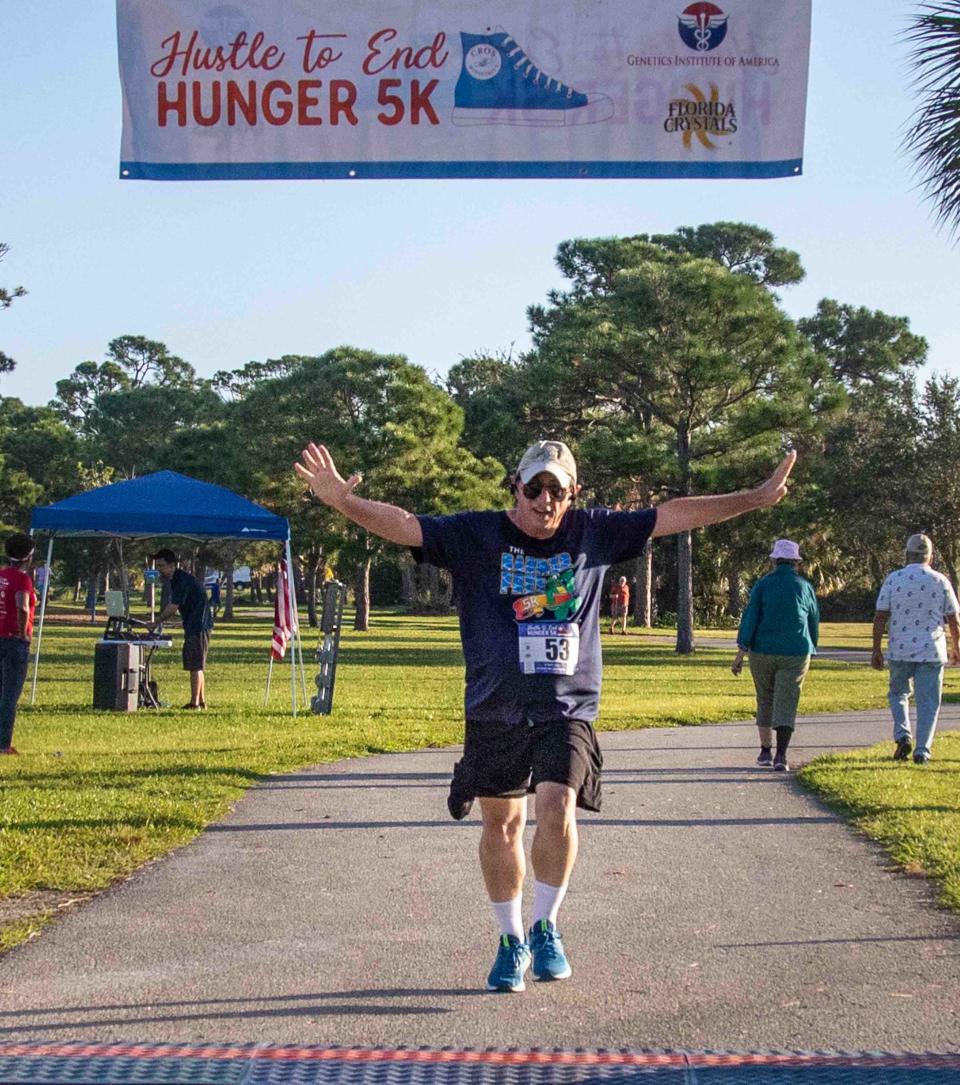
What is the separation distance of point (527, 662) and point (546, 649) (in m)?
0.08

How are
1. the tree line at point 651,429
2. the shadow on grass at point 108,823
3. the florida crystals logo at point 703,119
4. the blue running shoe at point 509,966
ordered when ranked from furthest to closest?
1. the tree line at point 651,429
2. the shadow on grass at point 108,823
3. the florida crystals logo at point 703,119
4. the blue running shoe at point 509,966

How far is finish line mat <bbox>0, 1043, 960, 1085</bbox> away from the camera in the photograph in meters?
4.19

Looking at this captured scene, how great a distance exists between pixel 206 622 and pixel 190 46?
10847 millimetres

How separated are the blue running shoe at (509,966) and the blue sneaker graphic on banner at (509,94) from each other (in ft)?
14.0

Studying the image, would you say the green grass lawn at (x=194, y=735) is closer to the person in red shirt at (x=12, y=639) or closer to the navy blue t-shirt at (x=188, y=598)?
the person in red shirt at (x=12, y=639)

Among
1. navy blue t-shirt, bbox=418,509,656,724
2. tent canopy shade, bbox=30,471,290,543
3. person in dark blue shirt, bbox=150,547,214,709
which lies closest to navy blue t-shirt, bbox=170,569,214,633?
person in dark blue shirt, bbox=150,547,214,709

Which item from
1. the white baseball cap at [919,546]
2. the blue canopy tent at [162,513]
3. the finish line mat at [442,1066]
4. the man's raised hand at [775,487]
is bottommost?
the finish line mat at [442,1066]

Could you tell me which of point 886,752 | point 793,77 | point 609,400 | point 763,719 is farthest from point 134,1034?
point 609,400

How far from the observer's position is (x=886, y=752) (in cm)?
1304

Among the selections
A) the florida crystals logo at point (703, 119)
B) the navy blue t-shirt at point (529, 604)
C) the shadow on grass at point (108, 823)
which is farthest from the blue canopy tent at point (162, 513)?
the navy blue t-shirt at point (529, 604)

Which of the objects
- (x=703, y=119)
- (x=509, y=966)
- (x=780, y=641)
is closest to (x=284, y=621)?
(x=780, y=641)

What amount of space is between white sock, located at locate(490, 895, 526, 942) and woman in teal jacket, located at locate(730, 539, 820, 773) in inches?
268

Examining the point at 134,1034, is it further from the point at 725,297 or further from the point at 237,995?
the point at 725,297

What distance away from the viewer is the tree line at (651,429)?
37625mm
